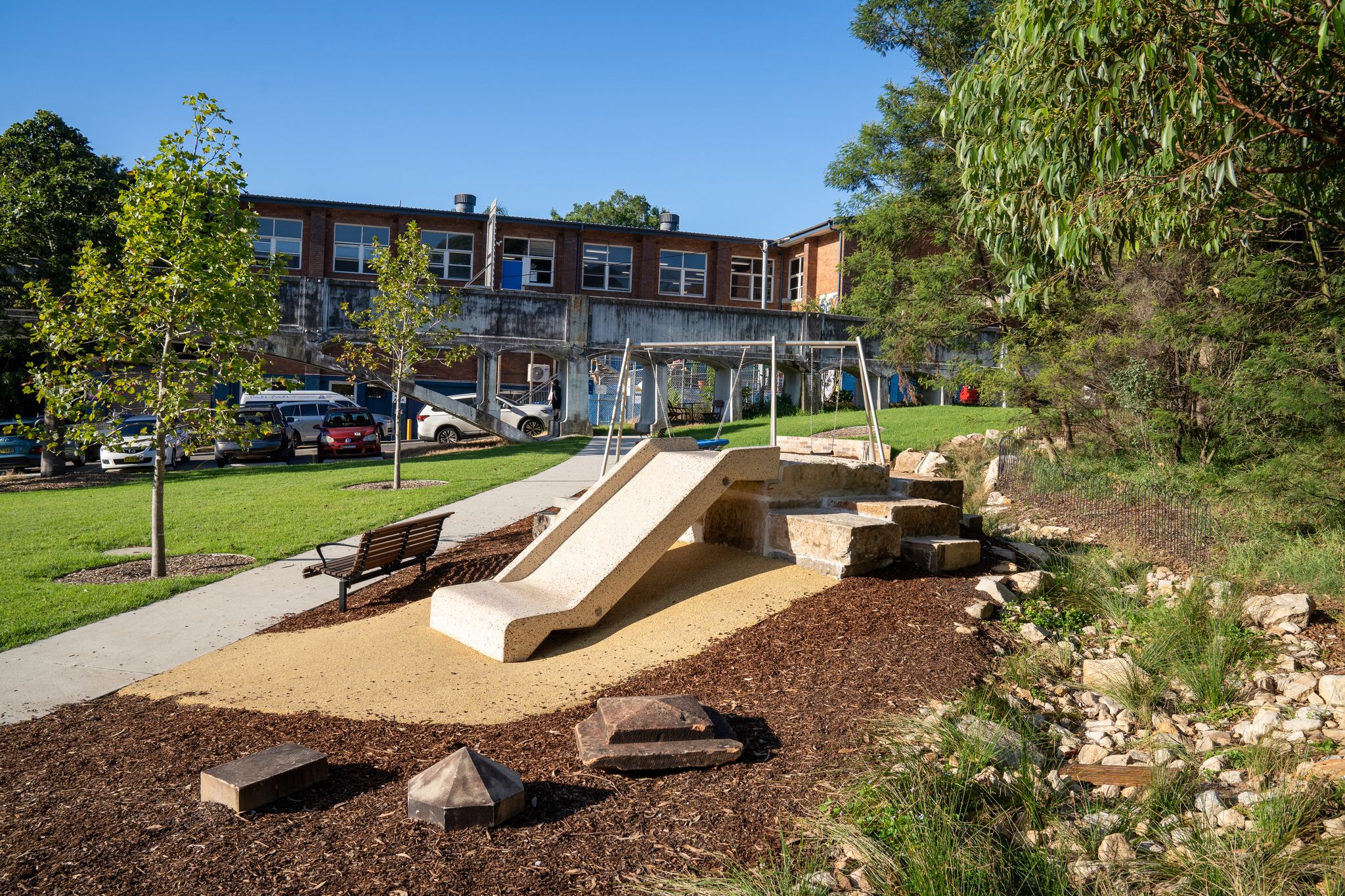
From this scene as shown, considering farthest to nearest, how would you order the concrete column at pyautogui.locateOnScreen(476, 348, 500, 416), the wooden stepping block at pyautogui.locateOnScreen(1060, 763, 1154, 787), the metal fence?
1. the concrete column at pyautogui.locateOnScreen(476, 348, 500, 416)
2. the metal fence
3. the wooden stepping block at pyautogui.locateOnScreen(1060, 763, 1154, 787)

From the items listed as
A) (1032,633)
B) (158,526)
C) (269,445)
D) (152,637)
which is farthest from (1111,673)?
(269,445)

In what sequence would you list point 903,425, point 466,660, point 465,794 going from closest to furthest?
point 465,794 < point 466,660 < point 903,425

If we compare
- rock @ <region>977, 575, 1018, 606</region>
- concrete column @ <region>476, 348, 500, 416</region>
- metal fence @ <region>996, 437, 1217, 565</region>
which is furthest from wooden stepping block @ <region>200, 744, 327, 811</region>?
concrete column @ <region>476, 348, 500, 416</region>

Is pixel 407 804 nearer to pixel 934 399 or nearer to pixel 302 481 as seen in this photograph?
pixel 302 481

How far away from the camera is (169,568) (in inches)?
407

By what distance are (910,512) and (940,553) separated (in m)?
0.56

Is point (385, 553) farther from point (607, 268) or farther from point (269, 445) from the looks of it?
point (607, 268)

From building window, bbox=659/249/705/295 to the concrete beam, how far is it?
541 inches

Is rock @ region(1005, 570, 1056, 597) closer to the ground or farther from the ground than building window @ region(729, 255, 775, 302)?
closer to the ground

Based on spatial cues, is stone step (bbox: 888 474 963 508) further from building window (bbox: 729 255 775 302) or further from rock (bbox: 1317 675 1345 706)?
building window (bbox: 729 255 775 302)

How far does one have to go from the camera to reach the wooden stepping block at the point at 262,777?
4.08m

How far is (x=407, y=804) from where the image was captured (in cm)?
405

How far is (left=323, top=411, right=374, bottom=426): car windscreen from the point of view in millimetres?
25484

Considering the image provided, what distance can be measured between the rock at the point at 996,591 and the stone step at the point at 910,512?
2.66 ft
